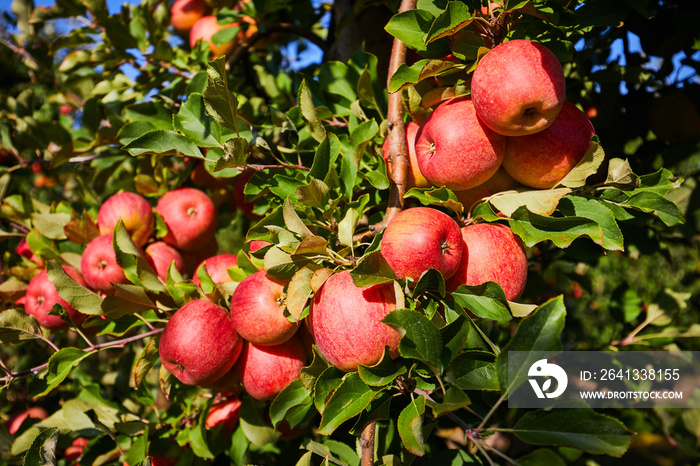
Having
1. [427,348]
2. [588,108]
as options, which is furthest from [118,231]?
[588,108]

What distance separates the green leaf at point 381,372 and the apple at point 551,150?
52 cm

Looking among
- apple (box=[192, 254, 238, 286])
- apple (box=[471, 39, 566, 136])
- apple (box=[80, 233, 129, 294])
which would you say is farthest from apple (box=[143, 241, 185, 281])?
apple (box=[471, 39, 566, 136])

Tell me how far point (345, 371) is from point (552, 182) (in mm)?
623

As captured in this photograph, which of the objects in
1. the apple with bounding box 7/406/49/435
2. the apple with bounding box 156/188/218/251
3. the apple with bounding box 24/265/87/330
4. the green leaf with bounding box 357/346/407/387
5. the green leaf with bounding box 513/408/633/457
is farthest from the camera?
the apple with bounding box 7/406/49/435

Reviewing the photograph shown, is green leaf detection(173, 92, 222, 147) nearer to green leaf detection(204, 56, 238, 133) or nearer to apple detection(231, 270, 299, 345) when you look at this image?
green leaf detection(204, 56, 238, 133)

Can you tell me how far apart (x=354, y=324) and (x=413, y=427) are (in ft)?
0.74

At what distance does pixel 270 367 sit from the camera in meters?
1.26

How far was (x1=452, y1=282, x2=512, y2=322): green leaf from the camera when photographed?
91cm

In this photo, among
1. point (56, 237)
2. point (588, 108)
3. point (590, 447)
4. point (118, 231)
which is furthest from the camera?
point (588, 108)

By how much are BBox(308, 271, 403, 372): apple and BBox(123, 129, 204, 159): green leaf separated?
54 centimetres

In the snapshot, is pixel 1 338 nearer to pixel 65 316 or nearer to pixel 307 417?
pixel 65 316

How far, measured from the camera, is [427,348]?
0.83m

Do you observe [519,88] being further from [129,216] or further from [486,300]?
[129,216]

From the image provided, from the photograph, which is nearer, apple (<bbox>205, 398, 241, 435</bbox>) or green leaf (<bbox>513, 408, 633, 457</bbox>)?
green leaf (<bbox>513, 408, 633, 457</bbox>)
